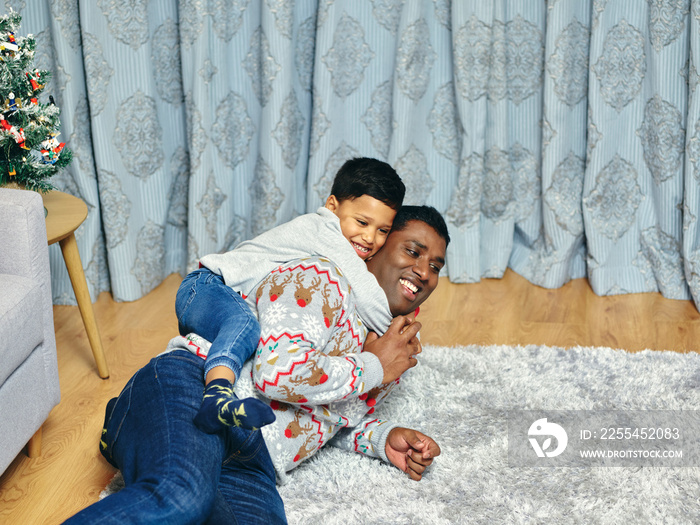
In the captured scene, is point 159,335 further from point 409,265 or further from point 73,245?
point 409,265

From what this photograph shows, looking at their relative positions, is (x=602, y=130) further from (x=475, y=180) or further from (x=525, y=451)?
(x=525, y=451)

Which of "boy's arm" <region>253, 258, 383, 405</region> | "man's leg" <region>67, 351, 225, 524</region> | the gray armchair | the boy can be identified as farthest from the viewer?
the gray armchair

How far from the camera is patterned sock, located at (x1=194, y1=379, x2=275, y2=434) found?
1.08 metres

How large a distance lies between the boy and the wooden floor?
0.46 metres

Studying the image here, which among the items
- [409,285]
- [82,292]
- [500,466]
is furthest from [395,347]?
[82,292]

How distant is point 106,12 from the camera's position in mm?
2416

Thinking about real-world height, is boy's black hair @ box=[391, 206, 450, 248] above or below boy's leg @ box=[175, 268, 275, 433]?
above

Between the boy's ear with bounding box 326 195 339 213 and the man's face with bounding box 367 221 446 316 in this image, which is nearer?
the man's face with bounding box 367 221 446 316

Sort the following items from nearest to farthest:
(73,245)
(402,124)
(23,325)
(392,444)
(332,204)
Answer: (23,325) → (392,444) → (332,204) → (73,245) → (402,124)

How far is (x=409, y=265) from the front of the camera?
1588 millimetres

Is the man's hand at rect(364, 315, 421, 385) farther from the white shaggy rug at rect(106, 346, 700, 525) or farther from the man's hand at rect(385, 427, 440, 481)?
the white shaggy rug at rect(106, 346, 700, 525)

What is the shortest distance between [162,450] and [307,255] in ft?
1.71

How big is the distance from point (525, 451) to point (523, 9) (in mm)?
1791

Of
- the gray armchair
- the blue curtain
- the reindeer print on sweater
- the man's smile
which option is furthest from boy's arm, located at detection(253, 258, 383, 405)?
the blue curtain
